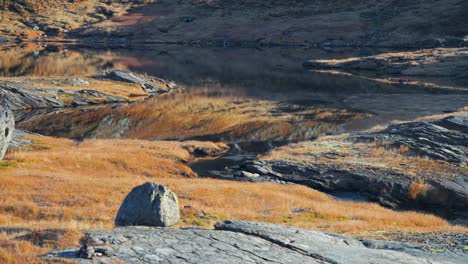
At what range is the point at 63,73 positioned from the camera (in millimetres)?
122062

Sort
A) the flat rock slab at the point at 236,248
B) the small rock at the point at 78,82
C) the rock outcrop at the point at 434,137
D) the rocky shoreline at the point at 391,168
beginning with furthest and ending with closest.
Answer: the small rock at the point at 78,82, the rock outcrop at the point at 434,137, the rocky shoreline at the point at 391,168, the flat rock slab at the point at 236,248

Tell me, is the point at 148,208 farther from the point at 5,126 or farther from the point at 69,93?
the point at 69,93

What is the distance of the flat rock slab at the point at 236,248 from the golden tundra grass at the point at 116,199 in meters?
1.68

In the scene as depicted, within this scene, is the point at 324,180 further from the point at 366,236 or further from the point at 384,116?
the point at 384,116

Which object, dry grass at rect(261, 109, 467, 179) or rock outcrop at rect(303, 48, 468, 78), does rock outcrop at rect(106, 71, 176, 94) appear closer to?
rock outcrop at rect(303, 48, 468, 78)

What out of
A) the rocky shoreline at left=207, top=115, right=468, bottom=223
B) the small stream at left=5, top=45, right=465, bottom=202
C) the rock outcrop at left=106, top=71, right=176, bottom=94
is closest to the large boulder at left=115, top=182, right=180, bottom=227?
the small stream at left=5, top=45, right=465, bottom=202

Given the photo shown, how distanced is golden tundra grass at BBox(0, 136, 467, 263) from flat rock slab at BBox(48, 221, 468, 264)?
168 centimetres

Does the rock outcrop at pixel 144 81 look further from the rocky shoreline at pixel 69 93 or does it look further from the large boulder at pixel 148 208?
the large boulder at pixel 148 208

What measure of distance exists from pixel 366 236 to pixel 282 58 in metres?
145

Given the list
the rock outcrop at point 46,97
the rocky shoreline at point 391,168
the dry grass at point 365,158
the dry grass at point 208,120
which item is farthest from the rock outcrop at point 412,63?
the dry grass at point 365,158

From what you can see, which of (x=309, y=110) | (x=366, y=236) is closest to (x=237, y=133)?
(x=309, y=110)

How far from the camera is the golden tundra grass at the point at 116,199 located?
26922 mm

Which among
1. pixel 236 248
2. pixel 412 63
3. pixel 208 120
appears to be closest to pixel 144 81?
pixel 208 120

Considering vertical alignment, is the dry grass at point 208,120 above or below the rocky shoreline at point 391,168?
below
